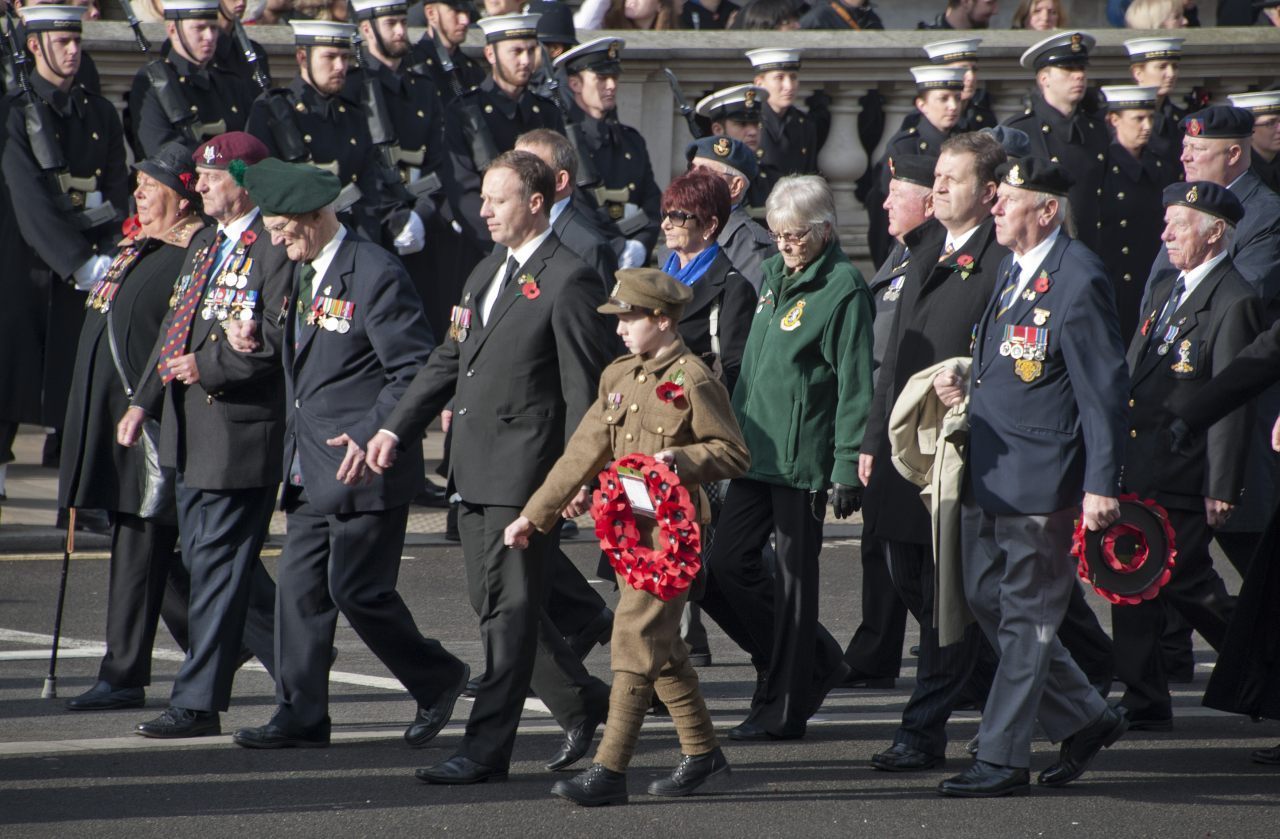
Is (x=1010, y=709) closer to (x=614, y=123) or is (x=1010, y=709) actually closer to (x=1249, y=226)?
(x=1249, y=226)

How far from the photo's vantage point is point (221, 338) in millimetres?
7590

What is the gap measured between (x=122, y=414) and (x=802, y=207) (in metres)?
2.68

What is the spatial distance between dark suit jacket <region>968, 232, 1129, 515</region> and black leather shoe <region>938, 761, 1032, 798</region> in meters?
0.78

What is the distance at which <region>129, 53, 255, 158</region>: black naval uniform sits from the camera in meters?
11.8

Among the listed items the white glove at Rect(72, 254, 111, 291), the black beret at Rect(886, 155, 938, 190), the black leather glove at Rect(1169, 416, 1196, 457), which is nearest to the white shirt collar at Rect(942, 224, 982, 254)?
the black beret at Rect(886, 155, 938, 190)

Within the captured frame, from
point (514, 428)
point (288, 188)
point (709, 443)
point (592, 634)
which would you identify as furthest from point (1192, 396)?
point (288, 188)

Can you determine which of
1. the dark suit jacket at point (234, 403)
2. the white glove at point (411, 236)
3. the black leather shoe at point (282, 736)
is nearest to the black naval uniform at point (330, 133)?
the white glove at point (411, 236)

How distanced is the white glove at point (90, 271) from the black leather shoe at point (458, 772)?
5.10 meters

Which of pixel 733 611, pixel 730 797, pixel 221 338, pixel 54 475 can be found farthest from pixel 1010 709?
pixel 54 475

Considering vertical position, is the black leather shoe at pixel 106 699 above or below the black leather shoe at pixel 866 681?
below

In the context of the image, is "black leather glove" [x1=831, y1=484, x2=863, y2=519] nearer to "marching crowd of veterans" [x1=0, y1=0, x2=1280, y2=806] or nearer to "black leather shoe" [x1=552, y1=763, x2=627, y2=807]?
"marching crowd of veterans" [x1=0, y1=0, x2=1280, y2=806]

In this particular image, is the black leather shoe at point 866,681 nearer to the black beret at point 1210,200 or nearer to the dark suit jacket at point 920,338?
the dark suit jacket at point 920,338

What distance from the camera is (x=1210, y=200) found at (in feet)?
26.1

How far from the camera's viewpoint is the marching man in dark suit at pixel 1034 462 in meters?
6.59
